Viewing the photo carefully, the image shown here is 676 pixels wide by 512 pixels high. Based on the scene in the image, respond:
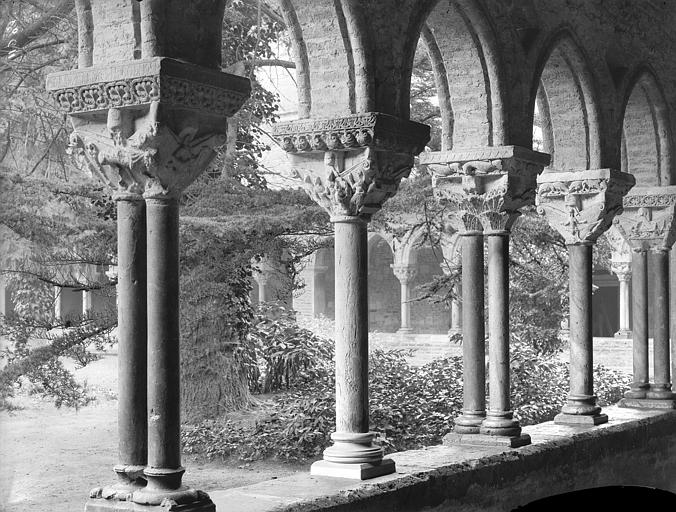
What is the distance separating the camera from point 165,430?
151 inches

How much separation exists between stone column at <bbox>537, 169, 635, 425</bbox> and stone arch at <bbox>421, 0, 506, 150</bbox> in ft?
5.34

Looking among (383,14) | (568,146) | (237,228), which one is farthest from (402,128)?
(237,228)

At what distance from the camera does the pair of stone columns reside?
3789 mm

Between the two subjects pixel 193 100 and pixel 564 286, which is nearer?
pixel 193 100

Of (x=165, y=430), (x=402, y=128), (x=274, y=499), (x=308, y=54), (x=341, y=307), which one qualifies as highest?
(x=308, y=54)

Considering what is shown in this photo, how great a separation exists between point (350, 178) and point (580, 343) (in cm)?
345

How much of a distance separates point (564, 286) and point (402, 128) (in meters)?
8.38

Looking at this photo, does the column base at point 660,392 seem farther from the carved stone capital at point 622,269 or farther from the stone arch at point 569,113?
the carved stone capital at point 622,269

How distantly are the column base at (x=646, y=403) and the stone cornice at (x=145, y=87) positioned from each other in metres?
6.06

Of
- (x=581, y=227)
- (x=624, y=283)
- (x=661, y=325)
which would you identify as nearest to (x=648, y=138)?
(x=661, y=325)

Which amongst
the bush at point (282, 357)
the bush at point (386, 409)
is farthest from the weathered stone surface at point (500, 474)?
the bush at point (282, 357)

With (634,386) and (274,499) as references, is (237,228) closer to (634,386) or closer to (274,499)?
(634,386)

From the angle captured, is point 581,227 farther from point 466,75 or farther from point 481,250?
point 466,75

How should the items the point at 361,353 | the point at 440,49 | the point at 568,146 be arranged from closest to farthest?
the point at 361,353
the point at 440,49
the point at 568,146
